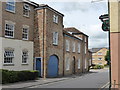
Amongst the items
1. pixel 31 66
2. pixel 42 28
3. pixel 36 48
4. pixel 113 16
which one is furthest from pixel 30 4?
pixel 113 16

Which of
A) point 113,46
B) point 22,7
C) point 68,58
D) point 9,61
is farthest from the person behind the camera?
point 68,58

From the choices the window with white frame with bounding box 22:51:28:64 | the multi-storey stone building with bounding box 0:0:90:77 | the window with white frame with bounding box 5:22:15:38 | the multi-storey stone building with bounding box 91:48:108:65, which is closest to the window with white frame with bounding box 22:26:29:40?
the multi-storey stone building with bounding box 0:0:90:77

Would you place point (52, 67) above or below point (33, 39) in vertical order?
below

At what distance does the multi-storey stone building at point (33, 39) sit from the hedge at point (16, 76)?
6.26 feet

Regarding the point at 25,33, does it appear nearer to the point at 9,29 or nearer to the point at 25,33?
the point at 25,33

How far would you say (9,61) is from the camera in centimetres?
2111

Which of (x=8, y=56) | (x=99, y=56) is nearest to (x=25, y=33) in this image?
(x=8, y=56)

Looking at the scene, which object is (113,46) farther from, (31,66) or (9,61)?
(31,66)

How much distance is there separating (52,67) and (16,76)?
788 cm

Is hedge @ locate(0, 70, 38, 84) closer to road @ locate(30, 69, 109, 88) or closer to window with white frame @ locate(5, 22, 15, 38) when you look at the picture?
road @ locate(30, 69, 109, 88)

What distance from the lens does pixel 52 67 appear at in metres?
25.8

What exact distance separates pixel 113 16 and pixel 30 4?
51.6 ft

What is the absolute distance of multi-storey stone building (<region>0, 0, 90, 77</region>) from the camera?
2092cm

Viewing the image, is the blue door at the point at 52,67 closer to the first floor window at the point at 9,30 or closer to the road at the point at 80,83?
the road at the point at 80,83
